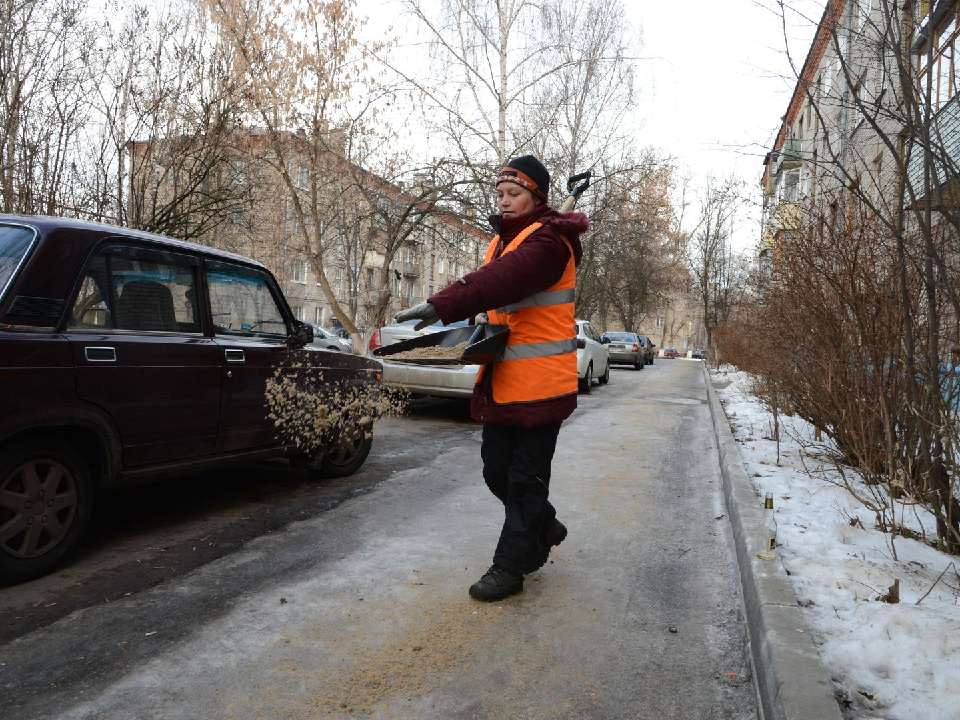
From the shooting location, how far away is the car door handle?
359 centimetres

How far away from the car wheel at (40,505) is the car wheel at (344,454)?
85.4 inches

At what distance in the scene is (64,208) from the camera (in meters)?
10.0

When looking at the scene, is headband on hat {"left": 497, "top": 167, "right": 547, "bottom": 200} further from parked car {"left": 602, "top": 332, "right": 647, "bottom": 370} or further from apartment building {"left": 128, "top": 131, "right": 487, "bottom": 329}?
parked car {"left": 602, "top": 332, "right": 647, "bottom": 370}

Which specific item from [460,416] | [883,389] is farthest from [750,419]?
[883,389]

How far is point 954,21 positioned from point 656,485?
4092 millimetres

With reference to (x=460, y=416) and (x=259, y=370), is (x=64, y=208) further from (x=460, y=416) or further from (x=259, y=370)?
(x=259, y=370)

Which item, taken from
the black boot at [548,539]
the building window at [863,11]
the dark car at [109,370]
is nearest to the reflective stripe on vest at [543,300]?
the black boot at [548,539]

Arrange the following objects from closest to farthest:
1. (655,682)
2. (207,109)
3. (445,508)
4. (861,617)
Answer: (655,682) < (861,617) < (445,508) < (207,109)

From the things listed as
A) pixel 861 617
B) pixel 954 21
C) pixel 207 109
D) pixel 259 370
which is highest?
pixel 207 109

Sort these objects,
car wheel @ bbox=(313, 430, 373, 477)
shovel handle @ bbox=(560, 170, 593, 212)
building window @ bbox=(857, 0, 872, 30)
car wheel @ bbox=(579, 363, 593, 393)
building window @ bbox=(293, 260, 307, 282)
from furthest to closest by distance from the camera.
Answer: building window @ bbox=(293, 260, 307, 282) → car wheel @ bbox=(579, 363, 593, 393) → car wheel @ bbox=(313, 430, 373, 477) → building window @ bbox=(857, 0, 872, 30) → shovel handle @ bbox=(560, 170, 593, 212)

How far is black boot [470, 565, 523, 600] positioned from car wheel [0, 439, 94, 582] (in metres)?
2.10

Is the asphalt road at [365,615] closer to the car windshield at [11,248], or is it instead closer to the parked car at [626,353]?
the car windshield at [11,248]

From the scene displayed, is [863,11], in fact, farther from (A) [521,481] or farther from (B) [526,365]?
(A) [521,481]

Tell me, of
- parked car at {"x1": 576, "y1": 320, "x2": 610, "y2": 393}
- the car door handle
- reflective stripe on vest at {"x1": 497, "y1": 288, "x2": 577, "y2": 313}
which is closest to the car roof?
the car door handle
